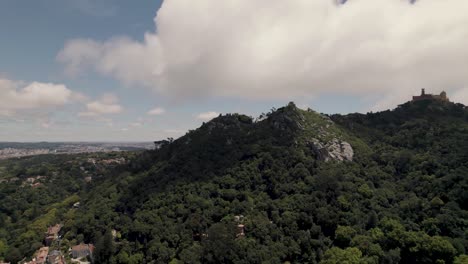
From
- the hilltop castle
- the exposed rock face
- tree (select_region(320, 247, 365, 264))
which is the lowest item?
tree (select_region(320, 247, 365, 264))

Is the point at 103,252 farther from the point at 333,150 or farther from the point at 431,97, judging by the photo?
the point at 431,97

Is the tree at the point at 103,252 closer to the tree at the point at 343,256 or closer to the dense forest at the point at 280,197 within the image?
the dense forest at the point at 280,197

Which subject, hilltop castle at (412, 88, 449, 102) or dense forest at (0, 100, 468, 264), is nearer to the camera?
dense forest at (0, 100, 468, 264)

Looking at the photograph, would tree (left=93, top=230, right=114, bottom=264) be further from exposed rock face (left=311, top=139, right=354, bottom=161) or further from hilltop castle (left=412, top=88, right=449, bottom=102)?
hilltop castle (left=412, top=88, right=449, bottom=102)

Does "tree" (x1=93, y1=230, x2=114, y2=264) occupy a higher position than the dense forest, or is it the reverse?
the dense forest

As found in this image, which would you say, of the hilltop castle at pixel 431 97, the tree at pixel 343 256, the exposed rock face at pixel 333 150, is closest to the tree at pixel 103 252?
the tree at pixel 343 256

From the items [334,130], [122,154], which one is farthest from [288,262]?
[122,154]

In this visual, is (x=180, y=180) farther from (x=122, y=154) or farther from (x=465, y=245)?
(x=122, y=154)

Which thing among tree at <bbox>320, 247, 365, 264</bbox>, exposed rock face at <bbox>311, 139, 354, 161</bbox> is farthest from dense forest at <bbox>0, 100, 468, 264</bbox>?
exposed rock face at <bbox>311, 139, 354, 161</bbox>
